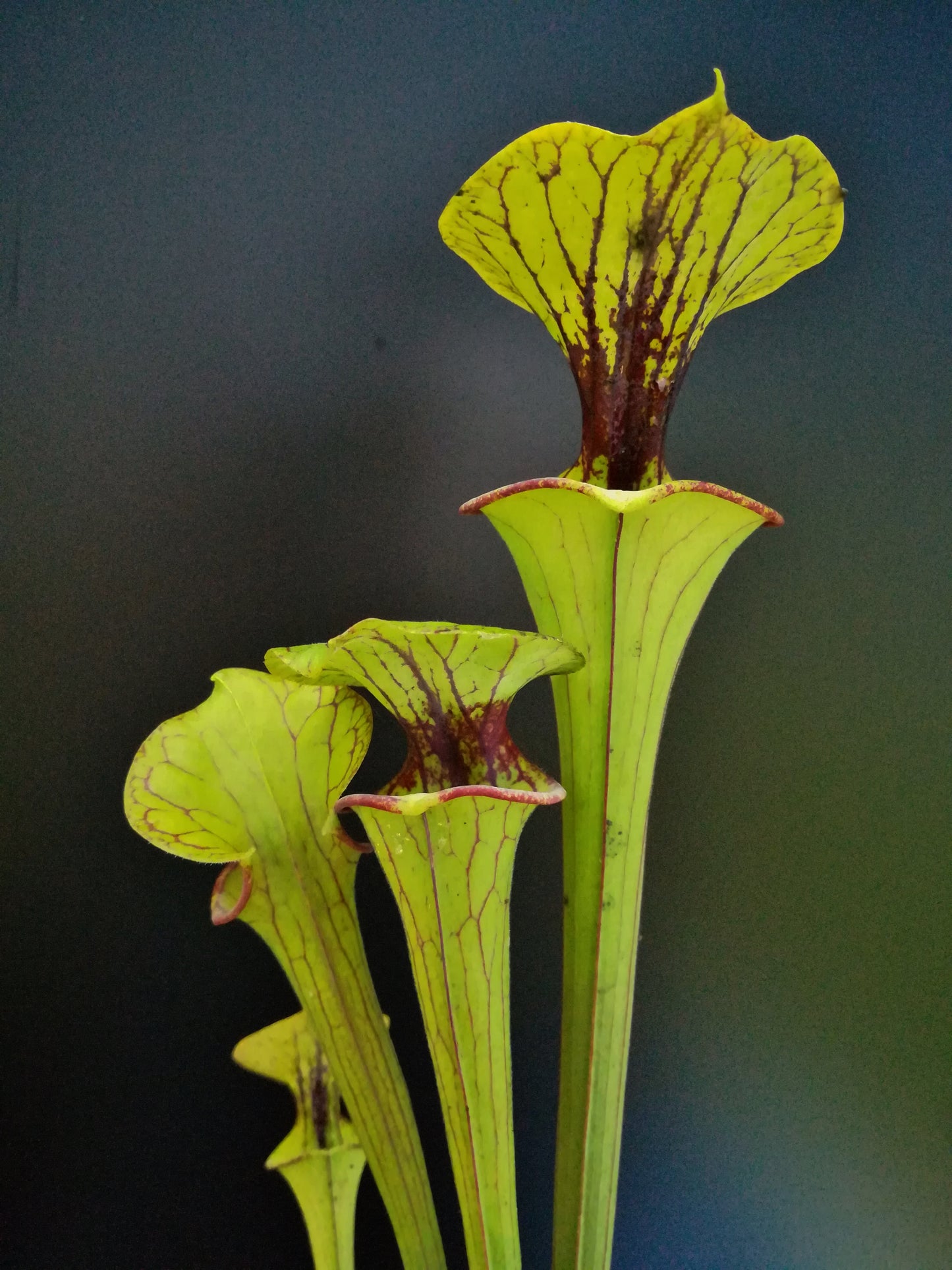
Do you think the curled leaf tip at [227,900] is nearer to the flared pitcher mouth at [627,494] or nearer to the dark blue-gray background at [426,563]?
the dark blue-gray background at [426,563]

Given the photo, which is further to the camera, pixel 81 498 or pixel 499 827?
pixel 81 498

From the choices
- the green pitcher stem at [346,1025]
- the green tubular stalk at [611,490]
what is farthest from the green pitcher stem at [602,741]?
the green pitcher stem at [346,1025]

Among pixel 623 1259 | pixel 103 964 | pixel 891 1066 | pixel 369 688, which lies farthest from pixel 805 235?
pixel 623 1259

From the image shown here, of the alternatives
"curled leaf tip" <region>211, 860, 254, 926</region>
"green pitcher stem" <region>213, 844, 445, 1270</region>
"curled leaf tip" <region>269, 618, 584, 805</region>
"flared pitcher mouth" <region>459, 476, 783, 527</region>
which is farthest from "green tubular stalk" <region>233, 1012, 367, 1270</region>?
"flared pitcher mouth" <region>459, 476, 783, 527</region>

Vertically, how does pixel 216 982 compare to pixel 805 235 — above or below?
below

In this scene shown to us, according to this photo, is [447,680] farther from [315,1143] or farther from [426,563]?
[315,1143]

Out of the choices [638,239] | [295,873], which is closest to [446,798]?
[295,873]

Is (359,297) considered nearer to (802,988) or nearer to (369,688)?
(369,688)
